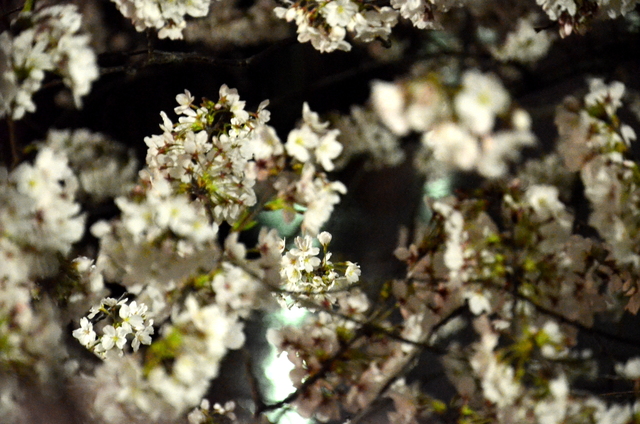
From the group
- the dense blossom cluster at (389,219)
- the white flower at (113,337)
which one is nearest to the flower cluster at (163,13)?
the dense blossom cluster at (389,219)

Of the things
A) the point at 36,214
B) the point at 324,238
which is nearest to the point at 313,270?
the point at 324,238

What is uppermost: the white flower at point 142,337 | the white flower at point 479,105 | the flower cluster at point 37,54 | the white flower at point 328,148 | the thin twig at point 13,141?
the flower cluster at point 37,54

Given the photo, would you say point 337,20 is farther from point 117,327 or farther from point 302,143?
point 117,327

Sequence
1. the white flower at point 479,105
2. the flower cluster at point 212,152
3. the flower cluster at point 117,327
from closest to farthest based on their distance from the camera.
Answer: the white flower at point 479,105 → the flower cluster at point 212,152 → the flower cluster at point 117,327

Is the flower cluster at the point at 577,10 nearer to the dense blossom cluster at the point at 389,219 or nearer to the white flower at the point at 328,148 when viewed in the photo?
the dense blossom cluster at the point at 389,219

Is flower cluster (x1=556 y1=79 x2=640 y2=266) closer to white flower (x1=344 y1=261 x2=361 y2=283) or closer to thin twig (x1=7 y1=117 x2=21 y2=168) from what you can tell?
white flower (x1=344 y1=261 x2=361 y2=283)

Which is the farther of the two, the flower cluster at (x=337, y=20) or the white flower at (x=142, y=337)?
the white flower at (x=142, y=337)
